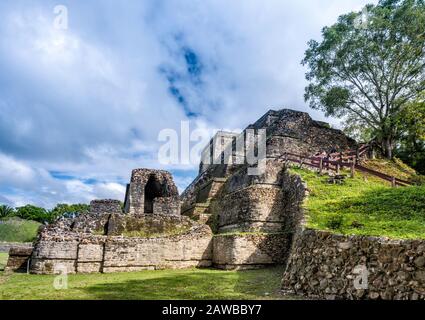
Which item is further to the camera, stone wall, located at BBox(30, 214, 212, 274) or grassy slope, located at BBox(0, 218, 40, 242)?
grassy slope, located at BBox(0, 218, 40, 242)

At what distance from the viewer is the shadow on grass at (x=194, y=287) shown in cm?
820

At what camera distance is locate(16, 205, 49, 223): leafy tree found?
184 ft

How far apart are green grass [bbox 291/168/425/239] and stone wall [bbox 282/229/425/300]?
374mm

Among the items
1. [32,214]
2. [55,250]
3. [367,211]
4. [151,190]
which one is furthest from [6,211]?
[367,211]

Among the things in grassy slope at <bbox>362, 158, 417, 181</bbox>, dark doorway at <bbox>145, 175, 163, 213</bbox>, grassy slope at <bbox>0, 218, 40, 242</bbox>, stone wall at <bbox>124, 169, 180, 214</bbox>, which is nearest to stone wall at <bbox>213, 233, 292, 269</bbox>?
stone wall at <bbox>124, 169, 180, 214</bbox>

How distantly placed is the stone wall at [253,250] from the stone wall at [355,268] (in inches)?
158

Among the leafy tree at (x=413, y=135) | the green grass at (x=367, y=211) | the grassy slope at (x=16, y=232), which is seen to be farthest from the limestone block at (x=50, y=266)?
the grassy slope at (x=16, y=232)

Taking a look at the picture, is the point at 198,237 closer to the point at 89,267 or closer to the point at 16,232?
the point at 89,267

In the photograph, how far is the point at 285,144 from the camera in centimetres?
2477

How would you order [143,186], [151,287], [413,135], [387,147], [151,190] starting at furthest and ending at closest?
[387,147] < [151,190] < [413,135] < [143,186] < [151,287]

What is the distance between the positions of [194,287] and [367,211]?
5551 millimetres

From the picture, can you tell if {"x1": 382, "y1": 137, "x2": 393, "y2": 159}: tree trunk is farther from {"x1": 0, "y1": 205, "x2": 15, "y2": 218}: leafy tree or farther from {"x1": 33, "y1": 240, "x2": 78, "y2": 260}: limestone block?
{"x1": 0, "y1": 205, "x2": 15, "y2": 218}: leafy tree

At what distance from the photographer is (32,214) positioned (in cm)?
5681

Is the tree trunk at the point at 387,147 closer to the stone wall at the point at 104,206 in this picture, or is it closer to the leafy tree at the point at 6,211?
the stone wall at the point at 104,206
